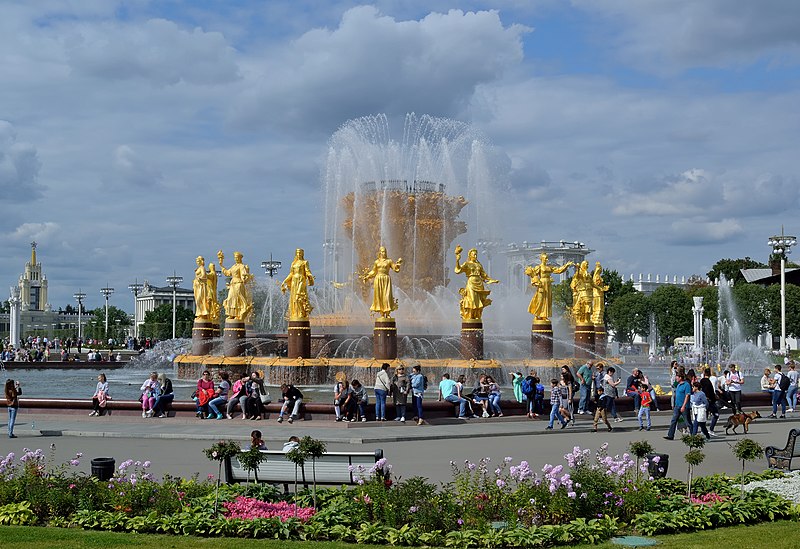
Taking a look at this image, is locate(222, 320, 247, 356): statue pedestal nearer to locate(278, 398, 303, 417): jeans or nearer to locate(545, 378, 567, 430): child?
locate(278, 398, 303, 417): jeans

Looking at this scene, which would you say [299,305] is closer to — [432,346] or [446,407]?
[432,346]

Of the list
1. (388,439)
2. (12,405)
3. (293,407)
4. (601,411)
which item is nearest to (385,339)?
(293,407)

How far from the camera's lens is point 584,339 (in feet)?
123

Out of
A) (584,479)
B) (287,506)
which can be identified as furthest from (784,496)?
(287,506)

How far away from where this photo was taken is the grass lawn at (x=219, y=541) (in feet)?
30.4

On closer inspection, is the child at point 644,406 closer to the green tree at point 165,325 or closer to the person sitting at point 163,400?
the person sitting at point 163,400

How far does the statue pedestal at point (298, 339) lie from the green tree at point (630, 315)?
248 ft

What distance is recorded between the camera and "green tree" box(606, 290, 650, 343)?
334 feet

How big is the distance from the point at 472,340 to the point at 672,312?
243 ft

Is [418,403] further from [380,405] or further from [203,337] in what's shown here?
[203,337]

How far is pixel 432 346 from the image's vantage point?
34156mm

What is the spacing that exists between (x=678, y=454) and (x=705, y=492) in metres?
5.90

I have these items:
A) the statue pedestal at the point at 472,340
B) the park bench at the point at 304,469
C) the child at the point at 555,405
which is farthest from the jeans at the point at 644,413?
the park bench at the point at 304,469

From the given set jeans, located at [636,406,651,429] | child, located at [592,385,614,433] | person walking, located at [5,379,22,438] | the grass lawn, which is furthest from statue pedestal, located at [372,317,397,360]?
the grass lawn
